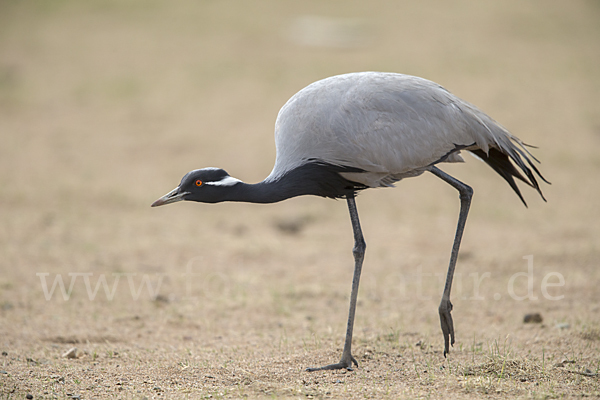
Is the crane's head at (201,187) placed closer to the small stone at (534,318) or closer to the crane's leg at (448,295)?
the crane's leg at (448,295)

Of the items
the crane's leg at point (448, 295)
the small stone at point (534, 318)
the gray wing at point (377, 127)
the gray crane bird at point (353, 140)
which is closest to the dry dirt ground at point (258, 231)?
the small stone at point (534, 318)

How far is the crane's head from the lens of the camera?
3711 mm

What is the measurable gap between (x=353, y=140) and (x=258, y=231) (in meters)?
4.27

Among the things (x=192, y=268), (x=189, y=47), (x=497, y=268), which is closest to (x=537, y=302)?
(x=497, y=268)

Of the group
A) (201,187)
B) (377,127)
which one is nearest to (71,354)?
(201,187)

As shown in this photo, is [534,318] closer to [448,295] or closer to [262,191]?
[448,295]

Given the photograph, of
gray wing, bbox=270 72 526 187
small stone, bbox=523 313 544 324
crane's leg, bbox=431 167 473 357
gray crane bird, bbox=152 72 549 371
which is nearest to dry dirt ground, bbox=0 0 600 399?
small stone, bbox=523 313 544 324

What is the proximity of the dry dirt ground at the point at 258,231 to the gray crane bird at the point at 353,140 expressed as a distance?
41.8 inches

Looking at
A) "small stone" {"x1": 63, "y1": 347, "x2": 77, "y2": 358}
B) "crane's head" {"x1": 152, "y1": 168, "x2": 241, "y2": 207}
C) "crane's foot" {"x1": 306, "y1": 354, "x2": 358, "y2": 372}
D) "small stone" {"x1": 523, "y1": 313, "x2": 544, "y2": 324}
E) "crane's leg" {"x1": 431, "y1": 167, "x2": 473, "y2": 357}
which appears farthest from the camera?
"small stone" {"x1": 523, "y1": 313, "x2": 544, "y2": 324}

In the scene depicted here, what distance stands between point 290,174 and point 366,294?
2498mm

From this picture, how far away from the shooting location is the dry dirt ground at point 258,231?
3.97 m

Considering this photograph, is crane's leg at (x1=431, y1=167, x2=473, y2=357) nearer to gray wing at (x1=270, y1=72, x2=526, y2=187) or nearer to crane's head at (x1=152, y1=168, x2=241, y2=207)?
gray wing at (x1=270, y1=72, x2=526, y2=187)

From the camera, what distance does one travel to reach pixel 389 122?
3.82 meters

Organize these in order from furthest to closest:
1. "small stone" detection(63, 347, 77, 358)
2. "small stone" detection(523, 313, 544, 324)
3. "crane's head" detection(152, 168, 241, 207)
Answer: "small stone" detection(523, 313, 544, 324)
"small stone" detection(63, 347, 77, 358)
"crane's head" detection(152, 168, 241, 207)
